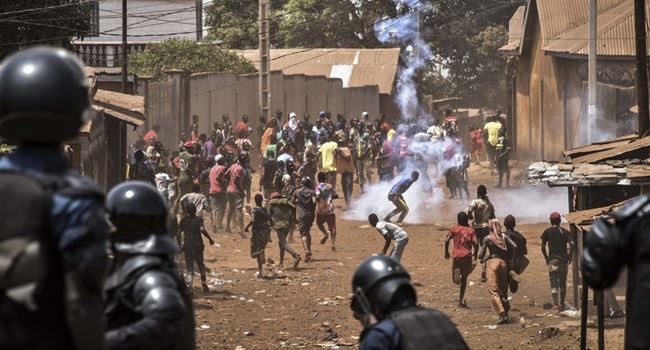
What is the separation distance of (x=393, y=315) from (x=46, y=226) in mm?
1751

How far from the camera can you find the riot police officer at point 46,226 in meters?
3.36

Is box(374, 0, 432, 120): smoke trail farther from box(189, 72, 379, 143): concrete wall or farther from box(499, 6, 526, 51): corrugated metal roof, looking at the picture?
box(499, 6, 526, 51): corrugated metal roof

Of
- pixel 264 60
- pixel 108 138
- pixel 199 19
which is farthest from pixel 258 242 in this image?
pixel 199 19

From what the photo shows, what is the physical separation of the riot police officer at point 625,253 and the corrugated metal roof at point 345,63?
43113 mm

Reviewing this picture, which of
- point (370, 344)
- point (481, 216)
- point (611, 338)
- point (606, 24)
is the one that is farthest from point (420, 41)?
point (370, 344)

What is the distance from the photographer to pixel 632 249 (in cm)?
422

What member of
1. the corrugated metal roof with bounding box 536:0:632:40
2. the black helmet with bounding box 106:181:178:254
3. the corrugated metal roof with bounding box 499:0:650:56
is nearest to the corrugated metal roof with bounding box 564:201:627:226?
the black helmet with bounding box 106:181:178:254

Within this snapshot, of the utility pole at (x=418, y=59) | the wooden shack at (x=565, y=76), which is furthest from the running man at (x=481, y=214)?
the utility pole at (x=418, y=59)

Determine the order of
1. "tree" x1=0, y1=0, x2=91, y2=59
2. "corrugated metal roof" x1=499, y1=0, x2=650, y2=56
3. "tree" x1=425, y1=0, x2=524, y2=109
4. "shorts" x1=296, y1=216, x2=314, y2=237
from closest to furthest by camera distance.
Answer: "shorts" x1=296, y1=216, x2=314, y2=237 → "tree" x1=0, y1=0, x2=91, y2=59 → "corrugated metal roof" x1=499, y1=0, x2=650, y2=56 → "tree" x1=425, y1=0, x2=524, y2=109

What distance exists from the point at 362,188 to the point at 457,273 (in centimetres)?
1328

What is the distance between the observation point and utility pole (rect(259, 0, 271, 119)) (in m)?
36.2

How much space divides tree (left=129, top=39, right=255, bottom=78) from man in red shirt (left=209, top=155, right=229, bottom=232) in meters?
16.0

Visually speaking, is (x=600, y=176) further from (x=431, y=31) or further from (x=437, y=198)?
(x=431, y=31)

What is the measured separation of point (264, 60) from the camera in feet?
124
